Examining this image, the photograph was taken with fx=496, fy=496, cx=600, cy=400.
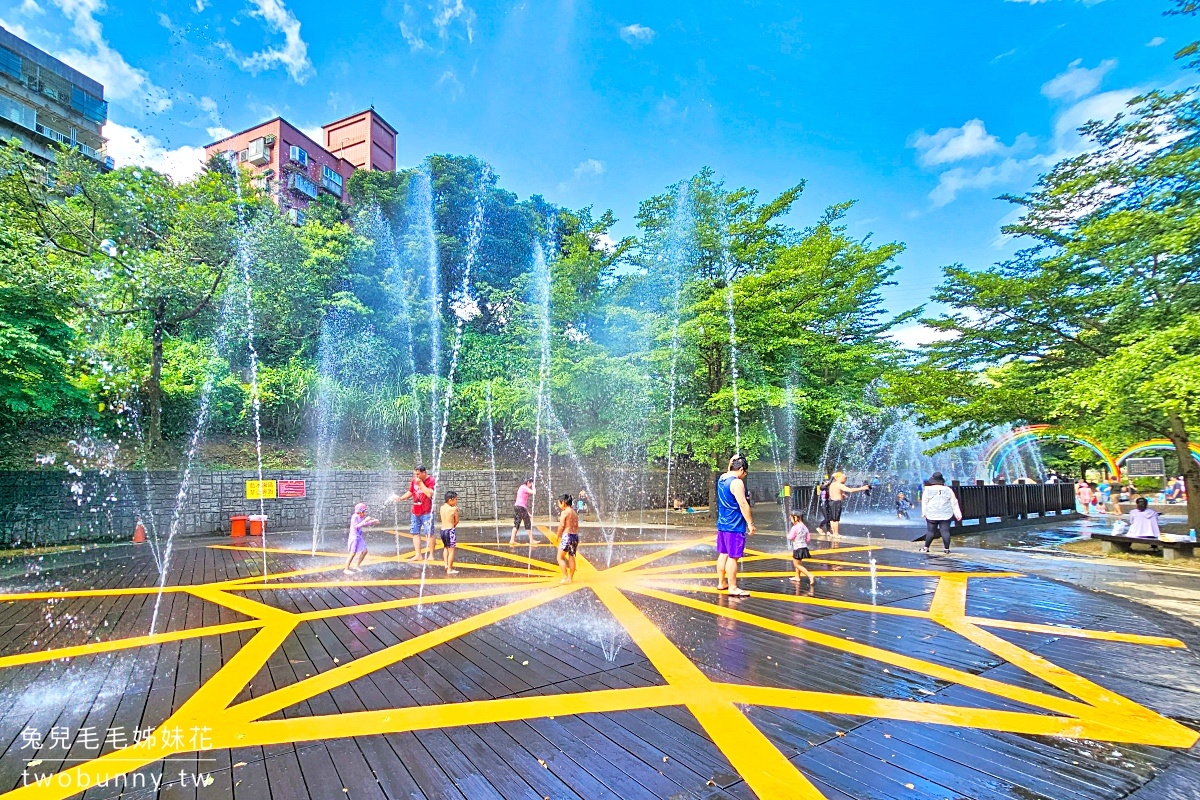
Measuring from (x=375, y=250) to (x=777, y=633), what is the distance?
20133mm

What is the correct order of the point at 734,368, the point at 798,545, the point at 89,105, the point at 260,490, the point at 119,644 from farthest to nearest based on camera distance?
the point at 89,105 → the point at 734,368 → the point at 260,490 → the point at 798,545 → the point at 119,644

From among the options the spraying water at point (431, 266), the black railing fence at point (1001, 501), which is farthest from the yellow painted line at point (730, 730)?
the spraying water at point (431, 266)

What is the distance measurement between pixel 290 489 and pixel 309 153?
38.3 metres

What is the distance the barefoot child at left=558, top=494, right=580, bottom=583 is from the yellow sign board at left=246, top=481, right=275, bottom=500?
414 inches

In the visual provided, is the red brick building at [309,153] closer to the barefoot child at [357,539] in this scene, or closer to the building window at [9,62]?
the building window at [9,62]

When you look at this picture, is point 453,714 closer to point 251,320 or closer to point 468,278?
point 251,320

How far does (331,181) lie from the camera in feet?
139

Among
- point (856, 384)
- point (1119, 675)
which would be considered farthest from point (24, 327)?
point (856, 384)

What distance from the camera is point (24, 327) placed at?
31.0 feet

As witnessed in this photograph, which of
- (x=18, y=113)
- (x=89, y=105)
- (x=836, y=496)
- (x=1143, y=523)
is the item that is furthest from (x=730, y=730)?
(x=89, y=105)

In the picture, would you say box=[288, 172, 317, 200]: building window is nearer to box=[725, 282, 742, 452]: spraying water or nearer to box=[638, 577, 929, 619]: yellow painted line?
box=[725, 282, 742, 452]: spraying water

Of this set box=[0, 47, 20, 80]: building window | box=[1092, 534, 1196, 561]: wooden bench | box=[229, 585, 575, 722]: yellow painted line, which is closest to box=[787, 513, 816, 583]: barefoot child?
box=[229, 585, 575, 722]: yellow painted line

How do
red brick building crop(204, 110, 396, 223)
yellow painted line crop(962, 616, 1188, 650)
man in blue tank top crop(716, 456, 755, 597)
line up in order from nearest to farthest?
yellow painted line crop(962, 616, 1188, 650)
man in blue tank top crop(716, 456, 755, 597)
red brick building crop(204, 110, 396, 223)

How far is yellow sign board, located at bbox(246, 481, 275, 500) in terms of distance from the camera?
1345cm
